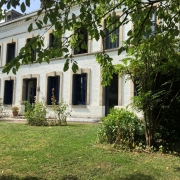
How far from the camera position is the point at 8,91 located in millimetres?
19922

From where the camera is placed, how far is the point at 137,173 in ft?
15.6

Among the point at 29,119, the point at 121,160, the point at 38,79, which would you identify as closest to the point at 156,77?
the point at 121,160

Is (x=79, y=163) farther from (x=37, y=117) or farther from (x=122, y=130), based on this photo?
(x=37, y=117)

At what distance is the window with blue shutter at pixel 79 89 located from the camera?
15.7 metres

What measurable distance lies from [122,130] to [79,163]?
1902mm

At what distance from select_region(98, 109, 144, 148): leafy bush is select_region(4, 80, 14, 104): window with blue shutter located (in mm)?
14216

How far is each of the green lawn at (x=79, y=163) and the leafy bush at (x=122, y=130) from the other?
14.6 inches

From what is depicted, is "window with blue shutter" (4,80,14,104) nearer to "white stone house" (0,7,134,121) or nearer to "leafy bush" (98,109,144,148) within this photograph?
"white stone house" (0,7,134,121)

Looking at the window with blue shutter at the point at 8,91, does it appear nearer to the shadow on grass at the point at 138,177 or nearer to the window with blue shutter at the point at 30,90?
the window with blue shutter at the point at 30,90

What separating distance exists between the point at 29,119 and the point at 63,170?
740 centimetres

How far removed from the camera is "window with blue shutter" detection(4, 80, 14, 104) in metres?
19.8

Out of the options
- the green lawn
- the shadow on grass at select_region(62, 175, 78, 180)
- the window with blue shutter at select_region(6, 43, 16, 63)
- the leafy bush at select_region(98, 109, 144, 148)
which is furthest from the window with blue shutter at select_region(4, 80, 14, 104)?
the shadow on grass at select_region(62, 175, 78, 180)

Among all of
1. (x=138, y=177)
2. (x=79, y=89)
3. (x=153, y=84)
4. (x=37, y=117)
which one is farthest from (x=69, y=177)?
(x=79, y=89)

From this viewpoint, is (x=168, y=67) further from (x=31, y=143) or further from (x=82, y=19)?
(x=31, y=143)
